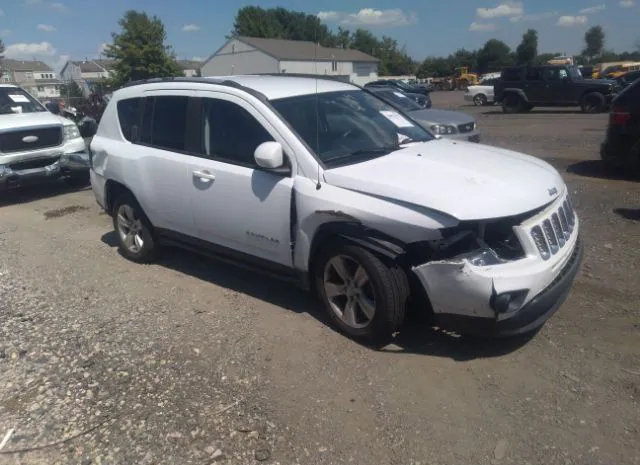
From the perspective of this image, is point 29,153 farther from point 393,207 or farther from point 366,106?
point 393,207

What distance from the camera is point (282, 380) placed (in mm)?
3488

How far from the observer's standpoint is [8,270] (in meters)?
5.84

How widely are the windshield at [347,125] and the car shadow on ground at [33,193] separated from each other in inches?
274

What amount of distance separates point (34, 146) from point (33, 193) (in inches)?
51.7

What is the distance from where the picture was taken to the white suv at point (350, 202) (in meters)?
3.31

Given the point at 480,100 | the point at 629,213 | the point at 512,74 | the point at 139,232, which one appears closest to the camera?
the point at 139,232

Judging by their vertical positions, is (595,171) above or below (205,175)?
below

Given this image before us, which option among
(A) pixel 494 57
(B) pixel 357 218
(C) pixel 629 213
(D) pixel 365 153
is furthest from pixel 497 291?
(A) pixel 494 57

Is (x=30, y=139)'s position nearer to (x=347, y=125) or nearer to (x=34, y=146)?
(x=34, y=146)

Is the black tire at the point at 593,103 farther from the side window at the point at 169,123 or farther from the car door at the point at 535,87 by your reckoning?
the side window at the point at 169,123

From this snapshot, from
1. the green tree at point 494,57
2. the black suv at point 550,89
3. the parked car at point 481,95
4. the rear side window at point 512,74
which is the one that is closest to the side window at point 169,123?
the black suv at point 550,89

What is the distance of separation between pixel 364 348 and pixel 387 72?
7933 centimetres

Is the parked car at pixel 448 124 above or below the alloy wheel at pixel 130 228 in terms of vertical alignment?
above

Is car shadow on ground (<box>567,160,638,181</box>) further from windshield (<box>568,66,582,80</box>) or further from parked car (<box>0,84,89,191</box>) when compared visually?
windshield (<box>568,66,582,80</box>)
